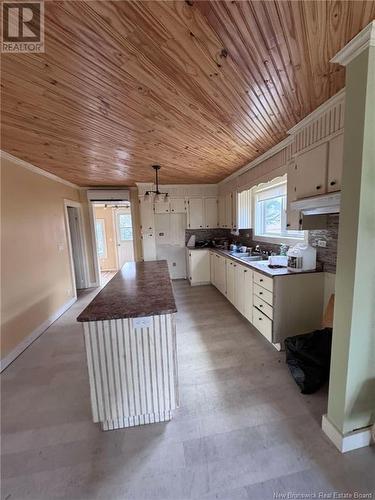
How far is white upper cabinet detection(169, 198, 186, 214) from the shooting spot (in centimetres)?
518

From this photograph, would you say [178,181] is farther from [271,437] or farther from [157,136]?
[271,437]

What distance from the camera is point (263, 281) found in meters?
2.61

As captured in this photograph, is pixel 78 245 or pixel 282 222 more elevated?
pixel 282 222

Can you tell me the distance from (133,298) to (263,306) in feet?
5.36

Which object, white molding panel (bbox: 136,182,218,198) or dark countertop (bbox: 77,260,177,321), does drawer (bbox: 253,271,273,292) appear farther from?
white molding panel (bbox: 136,182,218,198)

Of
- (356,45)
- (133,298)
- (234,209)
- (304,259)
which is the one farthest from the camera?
(234,209)

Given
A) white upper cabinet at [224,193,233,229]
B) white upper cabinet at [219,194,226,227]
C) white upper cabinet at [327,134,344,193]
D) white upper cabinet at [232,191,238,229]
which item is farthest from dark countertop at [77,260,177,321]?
white upper cabinet at [219,194,226,227]

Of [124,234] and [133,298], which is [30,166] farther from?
[124,234]

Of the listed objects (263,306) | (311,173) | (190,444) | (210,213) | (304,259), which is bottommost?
(190,444)

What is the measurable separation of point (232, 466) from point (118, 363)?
3.12 feet

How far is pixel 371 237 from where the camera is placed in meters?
1.24

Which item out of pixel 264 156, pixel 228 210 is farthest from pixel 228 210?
pixel 264 156

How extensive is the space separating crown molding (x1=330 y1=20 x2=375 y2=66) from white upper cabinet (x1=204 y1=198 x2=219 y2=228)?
13.3ft

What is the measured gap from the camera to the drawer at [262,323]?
251cm
